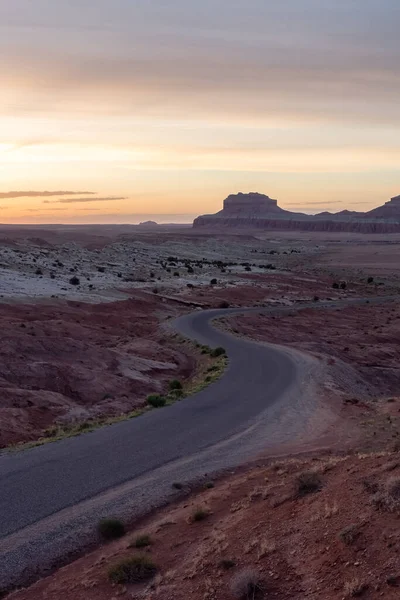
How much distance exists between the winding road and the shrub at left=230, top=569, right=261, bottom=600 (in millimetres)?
3750

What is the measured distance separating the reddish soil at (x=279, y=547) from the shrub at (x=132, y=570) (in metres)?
0.13

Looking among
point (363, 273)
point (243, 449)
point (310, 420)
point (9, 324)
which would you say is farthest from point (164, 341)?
point (363, 273)

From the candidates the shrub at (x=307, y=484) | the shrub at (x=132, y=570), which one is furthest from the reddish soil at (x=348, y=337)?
the shrub at (x=132, y=570)

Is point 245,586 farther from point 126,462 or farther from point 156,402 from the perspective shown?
point 156,402

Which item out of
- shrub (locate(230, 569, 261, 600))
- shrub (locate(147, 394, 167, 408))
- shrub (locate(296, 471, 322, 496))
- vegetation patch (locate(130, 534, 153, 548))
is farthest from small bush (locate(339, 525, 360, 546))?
shrub (locate(147, 394, 167, 408))

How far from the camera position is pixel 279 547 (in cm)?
909

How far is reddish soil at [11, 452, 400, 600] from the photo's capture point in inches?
311

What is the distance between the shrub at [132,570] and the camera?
30.6ft

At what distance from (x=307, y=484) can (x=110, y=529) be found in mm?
3559

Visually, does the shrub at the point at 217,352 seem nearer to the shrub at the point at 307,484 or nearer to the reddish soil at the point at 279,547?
the reddish soil at the point at 279,547

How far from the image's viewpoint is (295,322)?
163ft

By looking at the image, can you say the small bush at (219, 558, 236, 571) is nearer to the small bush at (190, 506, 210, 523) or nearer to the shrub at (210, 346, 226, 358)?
the small bush at (190, 506, 210, 523)

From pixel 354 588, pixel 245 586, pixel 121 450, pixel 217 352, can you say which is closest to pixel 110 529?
pixel 245 586

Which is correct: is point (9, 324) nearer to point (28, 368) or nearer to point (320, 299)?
point (28, 368)
